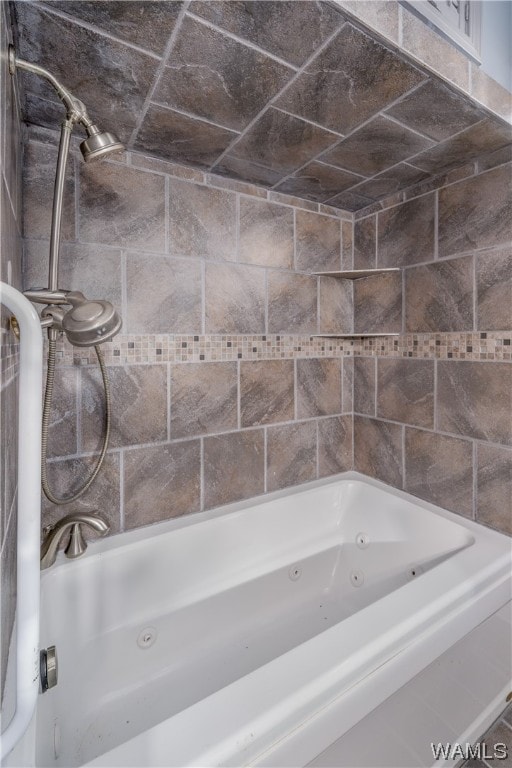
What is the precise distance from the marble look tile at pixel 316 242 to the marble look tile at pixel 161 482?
40.2 inches

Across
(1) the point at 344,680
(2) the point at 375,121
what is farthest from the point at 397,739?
(2) the point at 375,121

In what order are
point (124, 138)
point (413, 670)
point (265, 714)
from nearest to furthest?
point (265, 714) → point (413, 670) → point (124, 138)

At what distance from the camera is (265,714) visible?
2.07 feet

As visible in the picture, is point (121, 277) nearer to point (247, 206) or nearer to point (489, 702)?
point (247, 206)

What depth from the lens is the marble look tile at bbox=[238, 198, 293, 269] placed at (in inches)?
61.0

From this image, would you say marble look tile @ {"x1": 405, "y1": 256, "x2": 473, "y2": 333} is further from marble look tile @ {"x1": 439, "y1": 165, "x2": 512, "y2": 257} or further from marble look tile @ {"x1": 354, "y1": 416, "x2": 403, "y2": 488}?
marble look tile @ {"x1": 354, "y1": 416, "x2": 403, "y2": 488}

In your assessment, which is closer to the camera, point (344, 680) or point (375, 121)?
point (344, 680)

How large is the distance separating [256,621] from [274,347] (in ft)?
3.76

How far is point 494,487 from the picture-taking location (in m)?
1.35

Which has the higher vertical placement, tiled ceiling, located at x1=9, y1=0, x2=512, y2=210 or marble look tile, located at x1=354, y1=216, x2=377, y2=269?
tiled ceiling, located at x1=9, y1=0, x2=512, y2=210

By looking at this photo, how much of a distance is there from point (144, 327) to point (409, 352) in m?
1.19

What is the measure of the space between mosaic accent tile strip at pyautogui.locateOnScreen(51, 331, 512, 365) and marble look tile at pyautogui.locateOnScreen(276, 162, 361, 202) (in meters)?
0.67

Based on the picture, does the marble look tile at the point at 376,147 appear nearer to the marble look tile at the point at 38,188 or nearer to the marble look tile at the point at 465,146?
the marble look tile at the point at 465,146

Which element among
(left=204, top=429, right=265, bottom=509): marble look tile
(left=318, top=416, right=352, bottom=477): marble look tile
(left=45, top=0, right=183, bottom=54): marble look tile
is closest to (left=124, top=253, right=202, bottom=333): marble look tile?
(left=204, top=429, right=265, bottom=509): marble look tile
